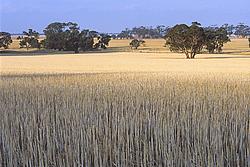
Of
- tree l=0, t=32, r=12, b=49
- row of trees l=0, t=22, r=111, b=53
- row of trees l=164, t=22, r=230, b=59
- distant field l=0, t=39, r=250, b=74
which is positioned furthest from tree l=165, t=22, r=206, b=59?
tree l=0, t=32, r=12, b=49

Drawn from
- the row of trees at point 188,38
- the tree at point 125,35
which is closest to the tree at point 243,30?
the tree at point 125,35

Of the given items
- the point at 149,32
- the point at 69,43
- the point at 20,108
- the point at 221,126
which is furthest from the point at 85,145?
the point at 149,32

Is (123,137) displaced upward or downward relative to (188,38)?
downward

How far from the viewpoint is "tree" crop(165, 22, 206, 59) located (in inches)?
1879

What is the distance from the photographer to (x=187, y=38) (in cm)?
4803

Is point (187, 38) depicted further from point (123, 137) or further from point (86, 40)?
point (123, 137)

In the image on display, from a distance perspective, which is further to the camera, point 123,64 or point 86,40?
point 86,40

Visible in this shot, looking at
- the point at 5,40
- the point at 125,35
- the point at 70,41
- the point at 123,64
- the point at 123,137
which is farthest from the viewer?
the point at 125,35

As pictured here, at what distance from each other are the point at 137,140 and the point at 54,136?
0.93 m

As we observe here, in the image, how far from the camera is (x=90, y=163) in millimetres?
4445

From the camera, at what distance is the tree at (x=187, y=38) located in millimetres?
47719

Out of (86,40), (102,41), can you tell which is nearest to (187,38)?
(86,40)

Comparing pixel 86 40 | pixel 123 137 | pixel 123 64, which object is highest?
pixel 86 40

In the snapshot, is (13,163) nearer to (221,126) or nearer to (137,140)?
(137,140)
